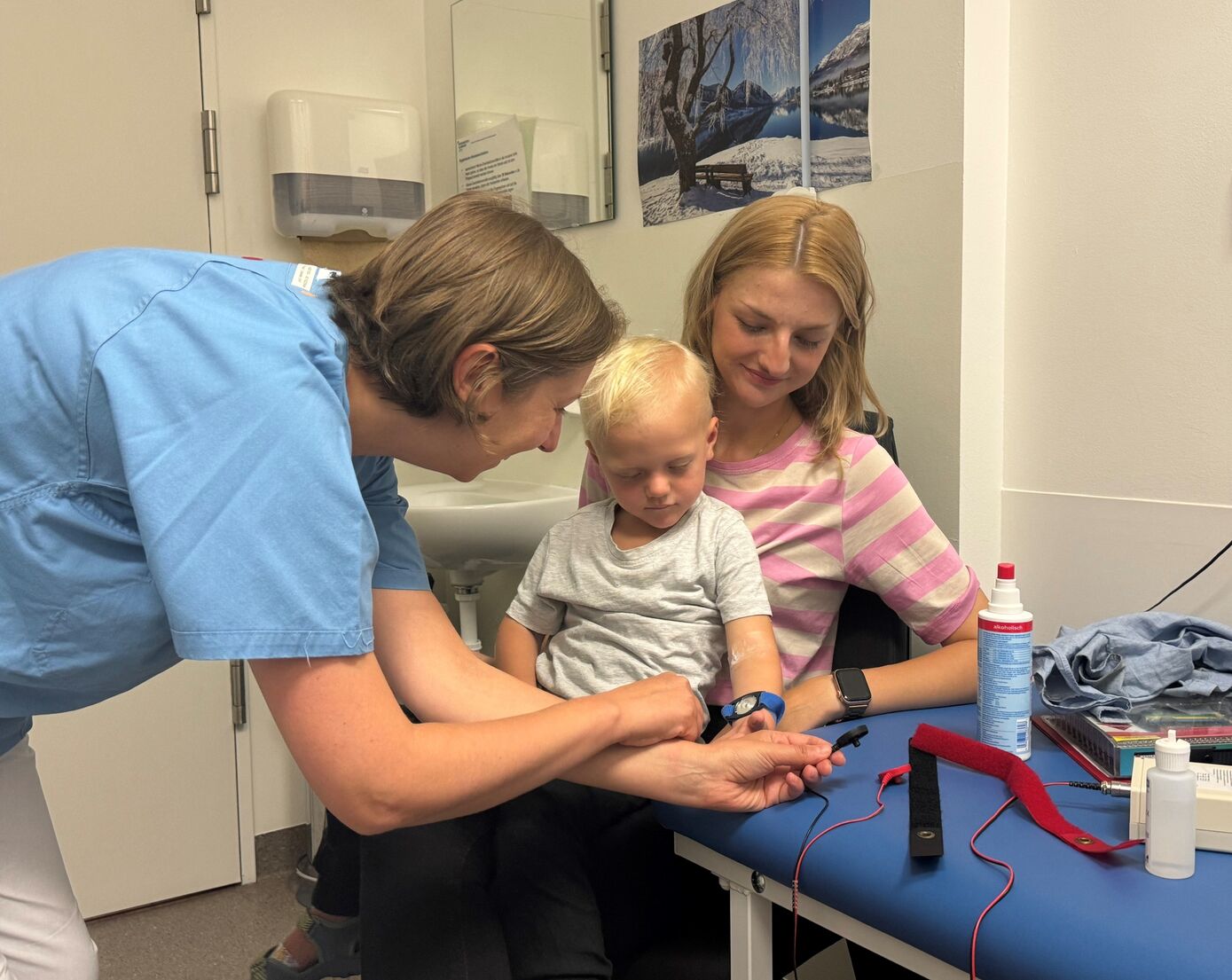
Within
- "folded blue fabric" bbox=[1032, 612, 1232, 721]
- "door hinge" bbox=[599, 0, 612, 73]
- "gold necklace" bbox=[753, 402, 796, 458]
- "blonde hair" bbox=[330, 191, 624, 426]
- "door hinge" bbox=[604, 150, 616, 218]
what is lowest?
"folded blue fabric" bbox=[1032, 612, 1232, 721]

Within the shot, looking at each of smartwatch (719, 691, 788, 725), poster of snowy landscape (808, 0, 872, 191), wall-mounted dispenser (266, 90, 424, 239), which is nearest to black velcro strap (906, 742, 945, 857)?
smartwatch (719, 691, 788, 725)

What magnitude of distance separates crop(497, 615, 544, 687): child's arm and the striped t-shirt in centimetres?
25

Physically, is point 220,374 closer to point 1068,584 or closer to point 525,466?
point 1068,584

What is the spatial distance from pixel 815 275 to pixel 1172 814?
2.58 ft

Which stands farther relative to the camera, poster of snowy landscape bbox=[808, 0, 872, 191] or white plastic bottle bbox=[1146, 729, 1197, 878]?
poster of snowy landscape bbox=[808, 0, 872, 191]

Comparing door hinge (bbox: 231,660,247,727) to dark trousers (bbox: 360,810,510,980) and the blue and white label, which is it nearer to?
dark trousers (bbox: 360,810,510,980)

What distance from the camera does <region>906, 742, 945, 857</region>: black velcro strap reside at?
2.85ft

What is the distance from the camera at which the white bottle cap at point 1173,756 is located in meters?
0.83

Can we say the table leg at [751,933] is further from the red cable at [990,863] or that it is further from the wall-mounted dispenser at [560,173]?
the wall-mounted dispenser at [560,173]

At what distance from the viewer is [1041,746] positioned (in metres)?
1.12

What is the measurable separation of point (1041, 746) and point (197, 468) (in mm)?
872

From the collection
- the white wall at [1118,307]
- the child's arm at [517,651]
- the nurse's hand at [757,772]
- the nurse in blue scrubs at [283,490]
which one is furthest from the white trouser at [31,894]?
the white wall at [1118,307]

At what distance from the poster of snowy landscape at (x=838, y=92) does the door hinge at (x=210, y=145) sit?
150cm

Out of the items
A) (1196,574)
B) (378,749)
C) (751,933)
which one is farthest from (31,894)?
(1196,574)
